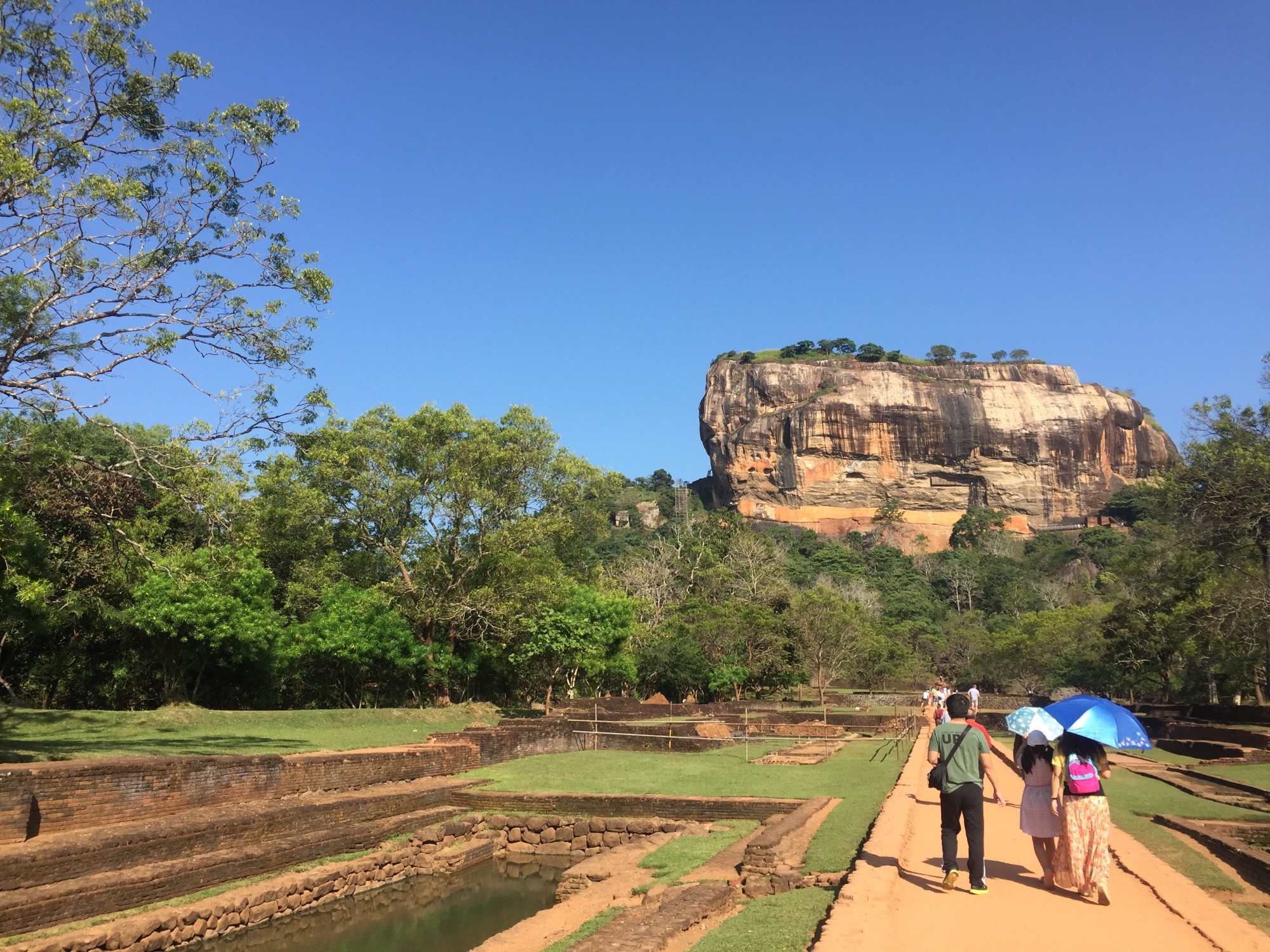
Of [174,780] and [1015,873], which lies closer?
[1015,873]

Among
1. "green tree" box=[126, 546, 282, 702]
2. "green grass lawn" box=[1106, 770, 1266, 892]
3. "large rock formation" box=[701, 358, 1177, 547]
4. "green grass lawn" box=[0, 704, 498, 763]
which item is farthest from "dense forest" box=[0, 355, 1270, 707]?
"large rock formation" box=[701, 358, 1177, 547]

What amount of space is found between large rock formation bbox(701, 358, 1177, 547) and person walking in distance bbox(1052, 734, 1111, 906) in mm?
103576

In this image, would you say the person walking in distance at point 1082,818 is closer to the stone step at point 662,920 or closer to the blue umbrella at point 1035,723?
the blue umbrella at point 1035,723

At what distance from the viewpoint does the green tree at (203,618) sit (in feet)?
63.1

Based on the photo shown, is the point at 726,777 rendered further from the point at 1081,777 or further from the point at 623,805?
the point at 1081,777

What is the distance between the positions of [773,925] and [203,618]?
17.1 m

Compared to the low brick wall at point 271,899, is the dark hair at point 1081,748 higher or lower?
higher

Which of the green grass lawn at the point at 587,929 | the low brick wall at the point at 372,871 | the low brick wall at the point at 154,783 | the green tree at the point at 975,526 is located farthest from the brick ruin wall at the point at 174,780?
the green tree at the point at 975,526

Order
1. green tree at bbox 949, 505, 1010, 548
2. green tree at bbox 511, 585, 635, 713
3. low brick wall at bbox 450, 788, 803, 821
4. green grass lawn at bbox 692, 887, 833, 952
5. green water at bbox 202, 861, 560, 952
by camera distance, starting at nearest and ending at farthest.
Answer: green grass lawn at bbox 692, 887, 833, 952
green water at bbox 202, 861, 560, 952
low brick wall at bbox 450, 788, 803, 821
green tree at bbox 511, 585, 635, 713
green tree at bbox 949, 505, 1010, 548

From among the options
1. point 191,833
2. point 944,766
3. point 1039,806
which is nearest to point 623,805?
point 191,833

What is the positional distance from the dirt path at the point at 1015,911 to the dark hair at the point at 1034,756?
818mm

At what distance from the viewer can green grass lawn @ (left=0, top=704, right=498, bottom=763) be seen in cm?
1359

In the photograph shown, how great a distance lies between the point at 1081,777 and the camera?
5.88 metres

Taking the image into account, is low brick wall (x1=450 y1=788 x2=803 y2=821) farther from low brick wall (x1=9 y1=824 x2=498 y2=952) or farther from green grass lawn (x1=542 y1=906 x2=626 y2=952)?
green grass lawn (x1=542 y1=906 x2=626 y2=952)
